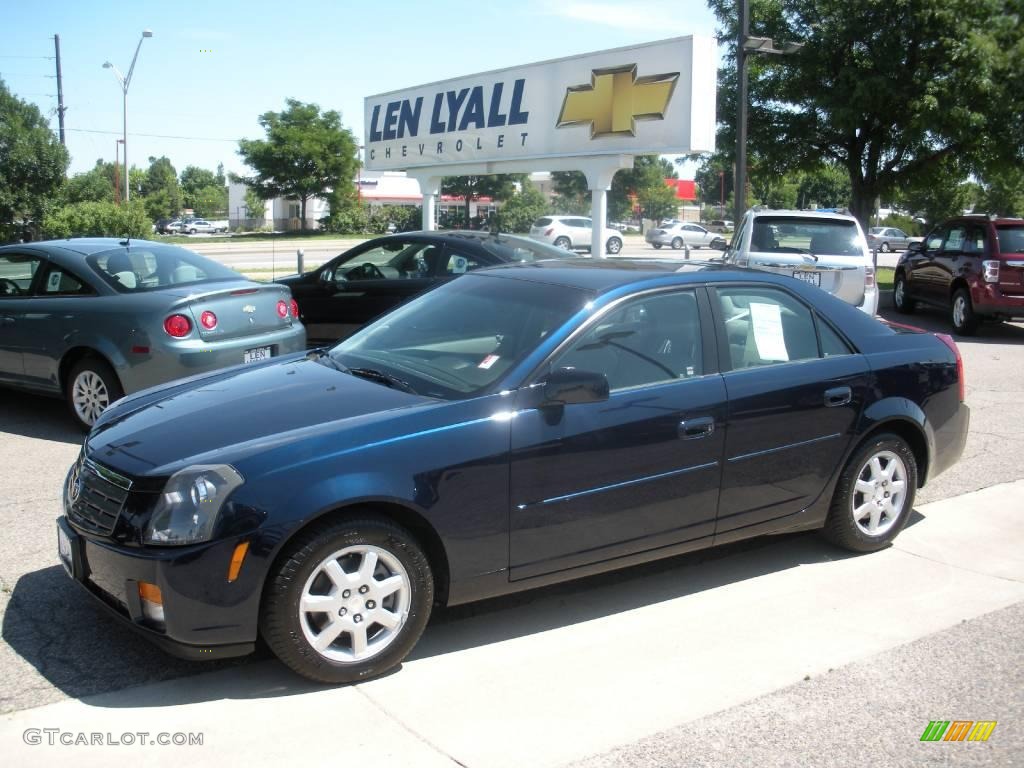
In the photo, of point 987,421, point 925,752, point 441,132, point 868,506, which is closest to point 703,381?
point 868,506

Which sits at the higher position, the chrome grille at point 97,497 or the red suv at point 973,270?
the red suv at point 973,270

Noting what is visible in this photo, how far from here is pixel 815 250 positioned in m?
12.1

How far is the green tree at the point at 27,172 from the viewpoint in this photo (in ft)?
113

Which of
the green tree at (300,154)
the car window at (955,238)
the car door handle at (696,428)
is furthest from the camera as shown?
the green tree at (300,154)

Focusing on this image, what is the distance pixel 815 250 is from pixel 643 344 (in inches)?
326

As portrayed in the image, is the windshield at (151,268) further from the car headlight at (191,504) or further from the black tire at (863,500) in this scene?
the black tire at (863,500)

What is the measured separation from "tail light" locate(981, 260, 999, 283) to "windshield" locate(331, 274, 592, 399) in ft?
Answer: 36.7

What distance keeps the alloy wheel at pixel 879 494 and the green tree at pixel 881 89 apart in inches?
531

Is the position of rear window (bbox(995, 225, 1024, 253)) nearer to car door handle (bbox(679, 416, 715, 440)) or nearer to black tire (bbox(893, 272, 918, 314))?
black tire (bbox(893, 272, 918, 314))

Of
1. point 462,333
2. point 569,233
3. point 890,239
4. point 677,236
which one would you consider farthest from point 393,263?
point 890,239

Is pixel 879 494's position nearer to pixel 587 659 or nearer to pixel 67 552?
pixel 587 659

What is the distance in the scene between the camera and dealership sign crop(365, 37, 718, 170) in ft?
47.8

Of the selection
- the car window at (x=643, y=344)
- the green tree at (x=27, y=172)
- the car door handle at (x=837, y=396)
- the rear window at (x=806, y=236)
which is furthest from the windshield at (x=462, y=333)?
the green tree at (x=27, y=172)

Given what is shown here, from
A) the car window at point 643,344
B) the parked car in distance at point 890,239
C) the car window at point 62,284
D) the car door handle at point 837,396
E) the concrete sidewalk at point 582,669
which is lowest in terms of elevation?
the concrete sidewalk at point 582,669
